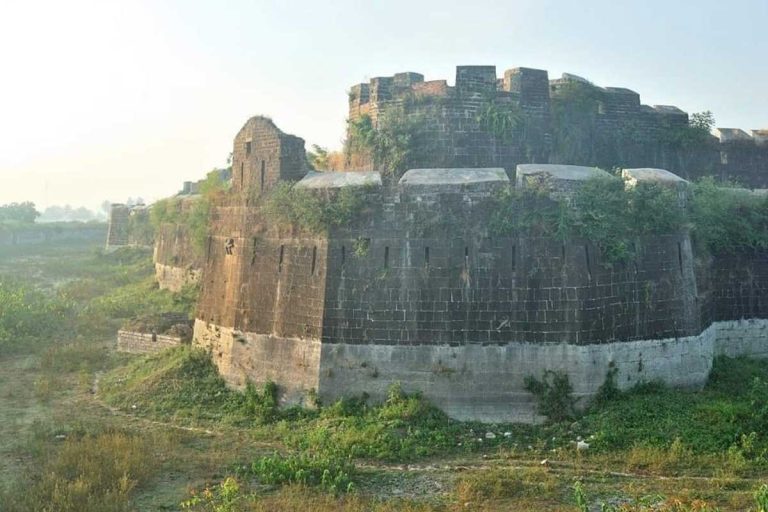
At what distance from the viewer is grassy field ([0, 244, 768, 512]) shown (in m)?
8.21

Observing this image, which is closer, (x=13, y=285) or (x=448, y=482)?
(x=448, y=482)

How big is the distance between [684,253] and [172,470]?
33.7ft

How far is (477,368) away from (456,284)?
5.08 feet

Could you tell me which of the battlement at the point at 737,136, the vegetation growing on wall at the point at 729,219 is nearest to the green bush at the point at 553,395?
the vegetation growing on wall at the point at 729,219

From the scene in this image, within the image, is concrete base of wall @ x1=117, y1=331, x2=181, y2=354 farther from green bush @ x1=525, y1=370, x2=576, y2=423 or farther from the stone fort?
green bush @ x1=525, y1=370, x2=576, y2=423

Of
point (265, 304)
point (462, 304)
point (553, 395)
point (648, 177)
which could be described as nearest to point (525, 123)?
point (648, 177)

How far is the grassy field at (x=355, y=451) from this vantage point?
821 centimetres

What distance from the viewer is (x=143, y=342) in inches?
675

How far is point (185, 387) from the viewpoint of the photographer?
1325 cm

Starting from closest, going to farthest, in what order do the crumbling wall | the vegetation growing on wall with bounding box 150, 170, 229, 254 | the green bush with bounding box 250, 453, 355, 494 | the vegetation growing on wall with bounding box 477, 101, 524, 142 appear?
the green bush with bounding box 250, 453, 355, 494, the vegetation growing on wall with bounding box 477, 101, 524, 142, the vegetation growing on wall with bounding box 150, 170, 229, 254, the crumbling wall

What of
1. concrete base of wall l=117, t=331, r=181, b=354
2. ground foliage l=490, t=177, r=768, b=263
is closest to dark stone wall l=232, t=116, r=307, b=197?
ground foliage l=490, t=177, r=768, b=263

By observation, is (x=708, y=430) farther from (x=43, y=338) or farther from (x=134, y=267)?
(x=134, y=267)

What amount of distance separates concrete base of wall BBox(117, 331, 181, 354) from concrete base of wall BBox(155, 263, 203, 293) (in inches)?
276

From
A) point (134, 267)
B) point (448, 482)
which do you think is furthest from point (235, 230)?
point (134, 267)
